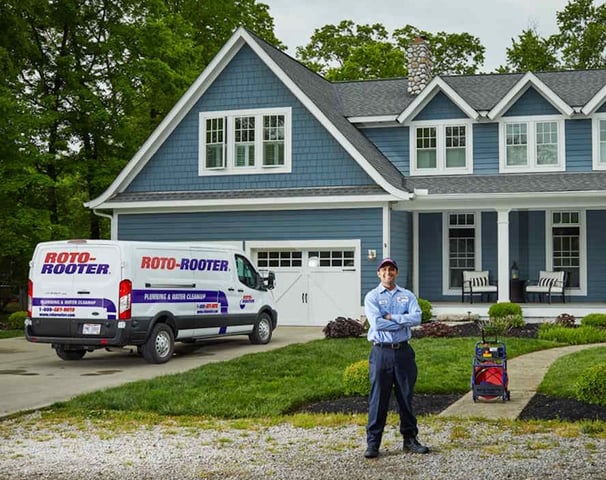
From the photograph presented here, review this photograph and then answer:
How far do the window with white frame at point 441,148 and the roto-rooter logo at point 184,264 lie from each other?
908cm

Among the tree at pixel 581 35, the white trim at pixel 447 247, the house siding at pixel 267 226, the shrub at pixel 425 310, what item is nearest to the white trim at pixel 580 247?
the white trim at pixel 447 247

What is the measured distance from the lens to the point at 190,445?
845cm

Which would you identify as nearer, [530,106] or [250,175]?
[250,175]

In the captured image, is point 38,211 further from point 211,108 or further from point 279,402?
point 279,402

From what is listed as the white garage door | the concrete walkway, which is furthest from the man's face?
the white garage door

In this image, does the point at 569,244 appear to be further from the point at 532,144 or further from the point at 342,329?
the point at 342,329

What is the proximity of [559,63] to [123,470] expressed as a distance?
42715 mm

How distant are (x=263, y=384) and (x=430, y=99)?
14.6 meters

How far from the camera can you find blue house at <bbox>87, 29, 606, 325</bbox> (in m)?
22.5

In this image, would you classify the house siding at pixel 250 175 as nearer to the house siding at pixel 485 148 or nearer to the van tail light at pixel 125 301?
the house siding at pixel 485 148

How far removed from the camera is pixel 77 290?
14656 mm

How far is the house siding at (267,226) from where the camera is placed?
22.3 meters

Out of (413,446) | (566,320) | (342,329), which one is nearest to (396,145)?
(566,320)

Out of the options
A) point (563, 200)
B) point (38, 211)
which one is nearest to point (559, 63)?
point (563, 200)
